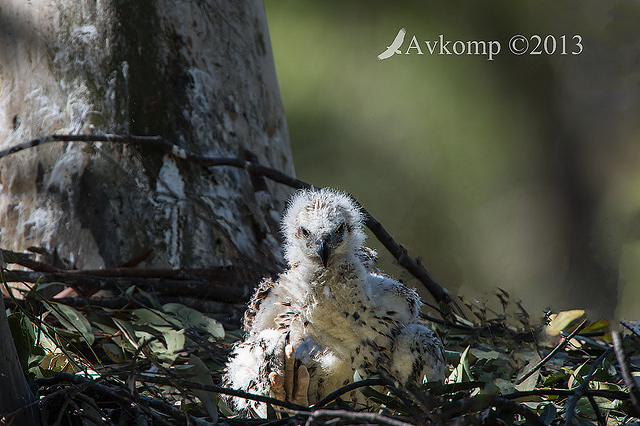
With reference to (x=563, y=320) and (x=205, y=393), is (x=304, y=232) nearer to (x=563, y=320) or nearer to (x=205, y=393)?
(x=205, y=393)

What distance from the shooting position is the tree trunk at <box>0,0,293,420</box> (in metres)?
2.47

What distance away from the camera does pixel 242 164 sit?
8.43 ft

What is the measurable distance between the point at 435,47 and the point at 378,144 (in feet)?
4.45

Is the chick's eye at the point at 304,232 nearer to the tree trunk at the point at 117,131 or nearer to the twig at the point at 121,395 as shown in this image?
the tree trunk at the point at 117,131

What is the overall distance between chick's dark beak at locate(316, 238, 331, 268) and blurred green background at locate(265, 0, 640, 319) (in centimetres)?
328

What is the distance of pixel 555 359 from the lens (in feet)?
7.09

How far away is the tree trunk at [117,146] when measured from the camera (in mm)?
2469

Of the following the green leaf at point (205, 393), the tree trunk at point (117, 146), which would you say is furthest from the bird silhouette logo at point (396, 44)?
the green leaf at point (205, 393)

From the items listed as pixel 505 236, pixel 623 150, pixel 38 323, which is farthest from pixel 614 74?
pixel 38 323

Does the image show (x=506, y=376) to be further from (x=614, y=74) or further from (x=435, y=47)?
(x=435, y=47)

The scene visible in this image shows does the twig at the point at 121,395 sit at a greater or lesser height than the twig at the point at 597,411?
greater

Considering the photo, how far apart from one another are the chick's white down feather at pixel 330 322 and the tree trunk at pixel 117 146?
57 centimetres

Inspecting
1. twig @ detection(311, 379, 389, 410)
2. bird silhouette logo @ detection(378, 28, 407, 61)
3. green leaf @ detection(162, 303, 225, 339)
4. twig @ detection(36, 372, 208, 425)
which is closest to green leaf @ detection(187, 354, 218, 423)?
twig @ detection(36, 372, 208, 425)

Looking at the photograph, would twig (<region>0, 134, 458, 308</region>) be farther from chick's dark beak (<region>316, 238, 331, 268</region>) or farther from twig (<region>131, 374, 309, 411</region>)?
twig (<region>131, 374, 309, 411</region>)
